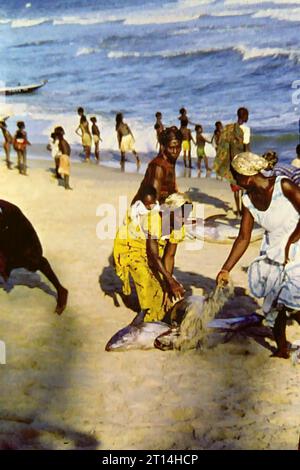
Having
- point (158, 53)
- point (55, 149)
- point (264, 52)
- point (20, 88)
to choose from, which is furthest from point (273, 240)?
point (20, 88)

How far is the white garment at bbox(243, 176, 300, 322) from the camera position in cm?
Answer: 538

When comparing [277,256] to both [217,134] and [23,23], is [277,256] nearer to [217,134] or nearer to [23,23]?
[217,134]

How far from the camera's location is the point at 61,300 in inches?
241

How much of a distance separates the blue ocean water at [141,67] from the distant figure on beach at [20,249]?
0.72 meters

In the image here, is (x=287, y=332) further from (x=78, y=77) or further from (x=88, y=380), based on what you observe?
(x=78, y=77)

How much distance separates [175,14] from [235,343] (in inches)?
92.9

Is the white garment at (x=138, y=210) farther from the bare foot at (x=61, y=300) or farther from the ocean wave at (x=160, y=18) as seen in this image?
the ocean wave at (x=160, y=18)

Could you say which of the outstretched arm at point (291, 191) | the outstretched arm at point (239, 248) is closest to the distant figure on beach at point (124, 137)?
the outstretched arm at point (239, 248)

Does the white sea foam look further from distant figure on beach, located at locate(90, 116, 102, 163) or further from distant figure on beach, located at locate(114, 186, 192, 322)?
distant figure on beach, located at locate(114, 186, 192, 322)

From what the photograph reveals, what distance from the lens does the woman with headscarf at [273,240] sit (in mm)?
5340

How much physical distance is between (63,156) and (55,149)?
0.09 m

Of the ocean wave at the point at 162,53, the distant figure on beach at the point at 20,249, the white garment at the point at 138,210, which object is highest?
the ocean wave at the point at 162,53

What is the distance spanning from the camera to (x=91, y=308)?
615 cm

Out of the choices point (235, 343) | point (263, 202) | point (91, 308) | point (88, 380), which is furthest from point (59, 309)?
point (263, 202)
